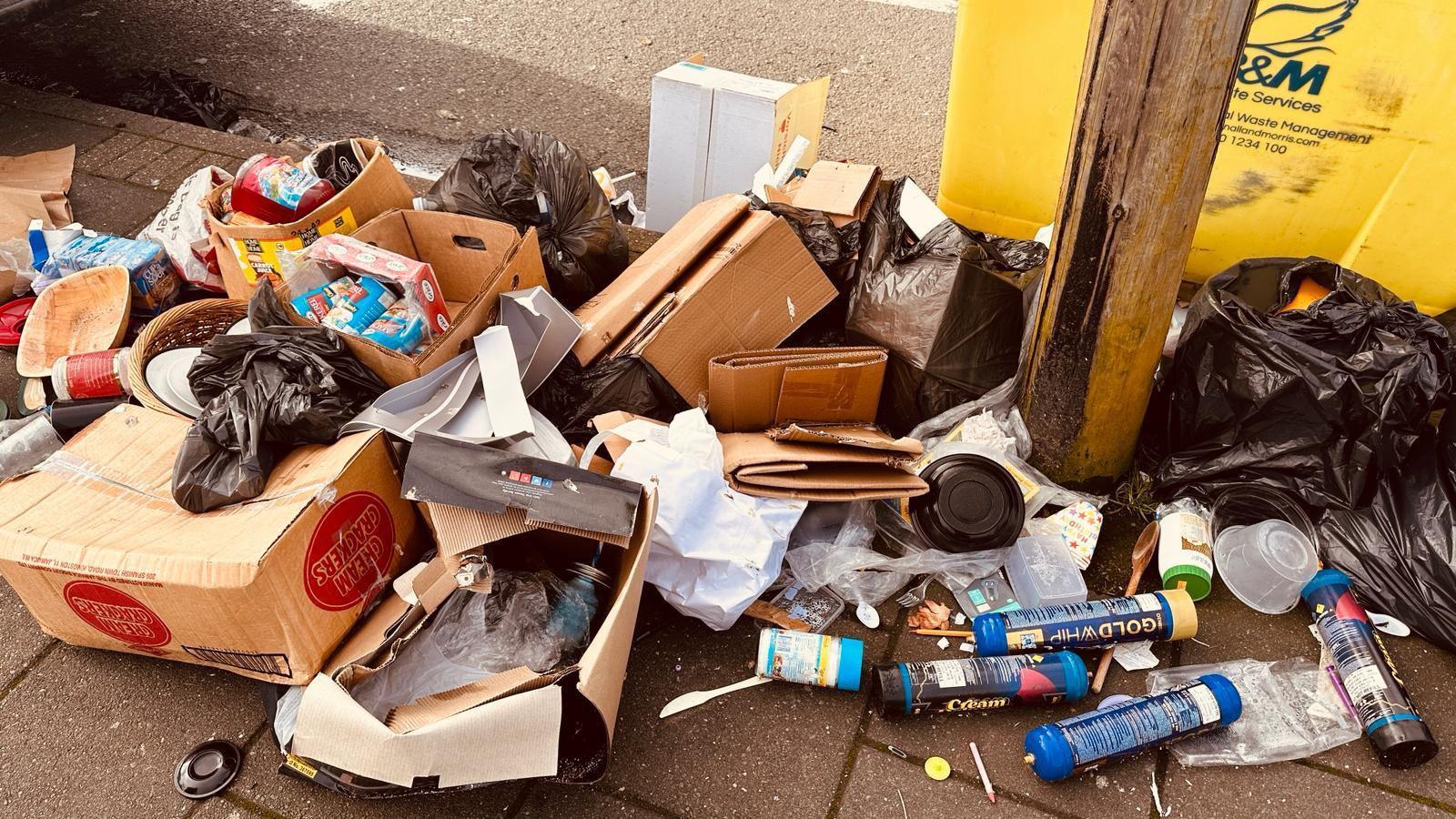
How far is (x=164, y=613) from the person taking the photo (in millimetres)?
2070

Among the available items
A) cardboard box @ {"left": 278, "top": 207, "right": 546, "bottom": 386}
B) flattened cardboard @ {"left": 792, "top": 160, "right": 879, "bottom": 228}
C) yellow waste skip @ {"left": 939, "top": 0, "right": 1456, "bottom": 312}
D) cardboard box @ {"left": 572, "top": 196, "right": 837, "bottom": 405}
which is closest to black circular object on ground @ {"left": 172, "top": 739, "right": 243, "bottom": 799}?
cardboard box @ {"left": 278, "top": 207, "right": 546, "bottom": 386}

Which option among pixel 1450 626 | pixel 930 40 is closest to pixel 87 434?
pixel 1450 626

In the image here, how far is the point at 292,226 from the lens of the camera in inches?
104

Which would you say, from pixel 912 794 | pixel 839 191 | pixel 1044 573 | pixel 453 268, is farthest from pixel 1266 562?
pixel 453 268

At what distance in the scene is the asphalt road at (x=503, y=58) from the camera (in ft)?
15.3

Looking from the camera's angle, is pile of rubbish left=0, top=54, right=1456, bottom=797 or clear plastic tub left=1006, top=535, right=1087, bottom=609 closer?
pile of rubbish left=0, top=54, right=1456, bottom=797

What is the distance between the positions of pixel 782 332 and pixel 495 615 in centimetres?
117

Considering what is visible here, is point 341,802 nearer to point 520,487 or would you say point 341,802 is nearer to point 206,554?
point 206,554

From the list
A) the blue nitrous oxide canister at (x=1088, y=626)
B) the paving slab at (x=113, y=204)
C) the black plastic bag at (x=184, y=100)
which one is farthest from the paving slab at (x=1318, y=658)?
the black plastic bag at (x=184, y=100)

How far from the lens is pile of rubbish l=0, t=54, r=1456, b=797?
204 cm

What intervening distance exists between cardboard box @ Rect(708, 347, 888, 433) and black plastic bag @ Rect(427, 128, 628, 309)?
709 millimetres

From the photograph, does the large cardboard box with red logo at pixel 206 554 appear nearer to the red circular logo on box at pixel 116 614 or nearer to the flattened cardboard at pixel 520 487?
the red circular logo on box at pixel 116 614

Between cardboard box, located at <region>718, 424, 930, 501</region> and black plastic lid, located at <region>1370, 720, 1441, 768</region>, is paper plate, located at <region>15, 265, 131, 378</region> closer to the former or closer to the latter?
cardboard box, located at <region>718, 424, 930, 501</region>

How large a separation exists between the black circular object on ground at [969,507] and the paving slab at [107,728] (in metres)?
1.71
